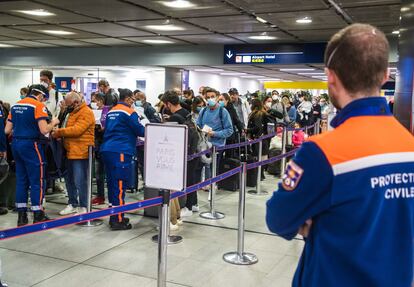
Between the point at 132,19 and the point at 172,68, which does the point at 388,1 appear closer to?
the point at 132,19

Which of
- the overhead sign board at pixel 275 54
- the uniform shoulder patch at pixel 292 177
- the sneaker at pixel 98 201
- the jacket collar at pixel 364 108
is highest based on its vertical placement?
the overhead sign board at pixel 275 54

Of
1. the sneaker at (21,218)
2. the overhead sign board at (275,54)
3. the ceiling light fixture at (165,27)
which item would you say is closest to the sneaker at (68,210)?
the sneaker at (21,218)

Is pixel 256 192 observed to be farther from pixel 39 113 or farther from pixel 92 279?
pixel 92 279

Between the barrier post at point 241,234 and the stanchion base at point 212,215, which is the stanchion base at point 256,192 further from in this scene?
the barrier post at point 241,234

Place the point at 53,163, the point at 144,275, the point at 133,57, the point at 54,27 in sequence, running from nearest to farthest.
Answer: the point at 144,275
the point at 53,163
the point at 54,27
the point at 133,57

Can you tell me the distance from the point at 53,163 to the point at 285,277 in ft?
11.7

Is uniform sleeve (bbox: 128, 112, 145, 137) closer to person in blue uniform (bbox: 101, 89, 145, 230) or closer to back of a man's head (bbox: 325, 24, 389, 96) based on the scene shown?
person in blue uniform (bbox: 101, 89, 145, 230)

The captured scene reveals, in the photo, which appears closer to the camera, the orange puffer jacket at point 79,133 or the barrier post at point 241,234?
the barrier post at point 241,234

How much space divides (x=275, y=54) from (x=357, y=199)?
10688 millimetres

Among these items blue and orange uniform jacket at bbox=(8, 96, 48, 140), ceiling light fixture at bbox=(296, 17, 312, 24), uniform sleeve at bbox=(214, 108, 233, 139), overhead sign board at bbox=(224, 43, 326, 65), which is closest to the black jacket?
uniform sleeve at bbox=(214, 108, 233, 139)

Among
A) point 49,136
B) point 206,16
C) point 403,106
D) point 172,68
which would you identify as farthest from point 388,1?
point 172,68

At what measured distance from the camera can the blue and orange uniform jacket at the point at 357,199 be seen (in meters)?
1.23

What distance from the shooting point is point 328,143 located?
4.05 ft

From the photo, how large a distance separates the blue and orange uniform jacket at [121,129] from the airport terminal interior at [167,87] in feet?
0.85
